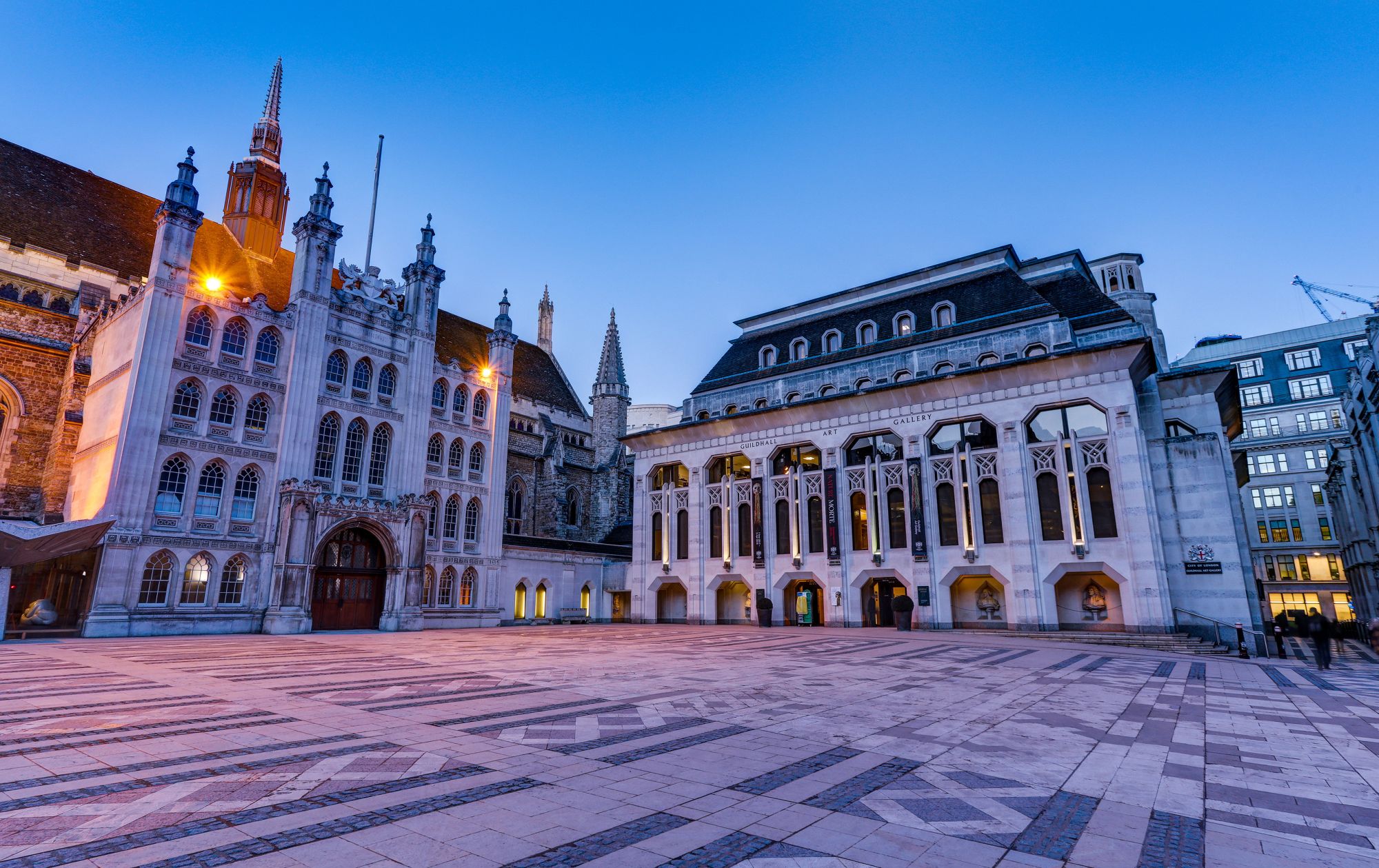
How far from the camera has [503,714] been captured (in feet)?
31.1

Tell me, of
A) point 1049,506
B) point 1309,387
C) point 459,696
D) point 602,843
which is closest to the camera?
point 602,843

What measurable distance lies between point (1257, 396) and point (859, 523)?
179 ft

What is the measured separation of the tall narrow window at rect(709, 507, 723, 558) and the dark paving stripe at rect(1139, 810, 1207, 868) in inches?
1398

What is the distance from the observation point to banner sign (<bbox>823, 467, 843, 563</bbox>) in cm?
3588

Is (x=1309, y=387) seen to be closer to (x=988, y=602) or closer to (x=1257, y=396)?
(x=1257, y=396)

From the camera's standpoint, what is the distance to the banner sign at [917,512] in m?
33.1

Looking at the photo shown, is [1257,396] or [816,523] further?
[1257,396]

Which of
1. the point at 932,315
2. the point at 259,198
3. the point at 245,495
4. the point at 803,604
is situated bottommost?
the point at 803,604

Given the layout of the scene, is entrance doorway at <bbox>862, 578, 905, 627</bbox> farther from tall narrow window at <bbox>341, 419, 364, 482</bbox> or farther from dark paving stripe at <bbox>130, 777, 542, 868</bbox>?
dark paving stripe at <bbox>130, 777, 542, 868</bbox>

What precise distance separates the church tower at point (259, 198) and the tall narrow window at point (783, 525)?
35392 millimetres

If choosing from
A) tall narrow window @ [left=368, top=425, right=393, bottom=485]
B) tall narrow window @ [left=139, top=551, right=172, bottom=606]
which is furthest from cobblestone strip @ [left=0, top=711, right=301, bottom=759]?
tall narrow window @ [left=368, top=425, right=393, bottom=485]

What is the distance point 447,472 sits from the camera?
38.4 m

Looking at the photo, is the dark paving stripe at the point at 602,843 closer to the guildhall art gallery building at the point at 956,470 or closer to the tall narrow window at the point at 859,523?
the guildhall art gallery building at the point at 956,470

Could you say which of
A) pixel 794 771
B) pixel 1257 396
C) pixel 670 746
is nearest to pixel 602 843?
pixel 794 771
